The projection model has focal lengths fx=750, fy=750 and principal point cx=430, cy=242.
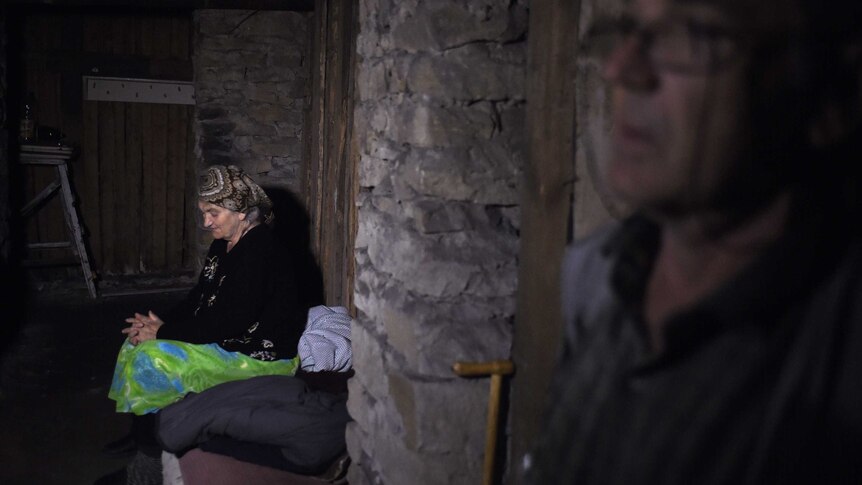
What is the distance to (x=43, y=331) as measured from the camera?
5750 mm

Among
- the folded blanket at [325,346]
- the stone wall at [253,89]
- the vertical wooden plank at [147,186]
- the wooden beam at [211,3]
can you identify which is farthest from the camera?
the vertical wooden plank at [147,186]

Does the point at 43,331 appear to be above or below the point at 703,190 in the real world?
below

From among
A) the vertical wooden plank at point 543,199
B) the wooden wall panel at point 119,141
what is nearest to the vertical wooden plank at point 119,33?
the wooden wall panel at point 119,141

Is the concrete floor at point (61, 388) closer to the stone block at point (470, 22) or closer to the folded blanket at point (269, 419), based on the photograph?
the folded blanket at point (269, 419)

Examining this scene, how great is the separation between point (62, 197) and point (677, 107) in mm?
6905

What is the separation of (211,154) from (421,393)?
4306 millimetres

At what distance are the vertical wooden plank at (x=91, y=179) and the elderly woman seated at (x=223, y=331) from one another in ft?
13.3

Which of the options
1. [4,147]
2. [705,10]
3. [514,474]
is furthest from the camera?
[4,147]

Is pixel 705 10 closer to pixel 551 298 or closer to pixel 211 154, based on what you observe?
pixel 551 298

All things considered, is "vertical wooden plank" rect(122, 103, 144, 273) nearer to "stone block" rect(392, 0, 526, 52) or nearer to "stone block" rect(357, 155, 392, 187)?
"stone block" rect(357, 155, 392, 187)

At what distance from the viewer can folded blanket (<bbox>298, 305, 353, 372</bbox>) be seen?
3457 millimetres

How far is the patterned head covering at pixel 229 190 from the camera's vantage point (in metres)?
3.50

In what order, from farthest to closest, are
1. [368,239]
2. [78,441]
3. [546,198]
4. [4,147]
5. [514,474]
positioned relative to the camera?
1. [4,147]
2. [78,441]
3. [368,239]
4. [514,474]
5. [546,198]

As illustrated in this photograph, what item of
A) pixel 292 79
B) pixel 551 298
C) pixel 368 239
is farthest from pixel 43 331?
pixel 551 298
